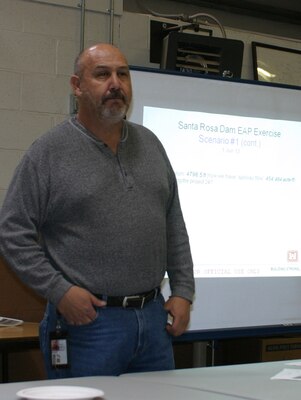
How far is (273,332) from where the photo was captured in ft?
8.83

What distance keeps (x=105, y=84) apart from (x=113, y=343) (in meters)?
0.74

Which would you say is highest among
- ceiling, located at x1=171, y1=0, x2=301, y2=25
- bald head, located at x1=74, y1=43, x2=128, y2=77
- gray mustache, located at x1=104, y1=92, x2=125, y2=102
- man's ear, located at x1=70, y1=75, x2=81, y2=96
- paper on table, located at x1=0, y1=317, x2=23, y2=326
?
ceiling, located at x1=171, y1=0, x2=301, y2=25

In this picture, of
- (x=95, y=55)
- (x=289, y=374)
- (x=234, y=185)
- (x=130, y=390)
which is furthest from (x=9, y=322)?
(x=130, y=390)

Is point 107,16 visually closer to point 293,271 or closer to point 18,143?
point 18,143

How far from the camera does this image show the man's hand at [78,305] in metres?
1.68

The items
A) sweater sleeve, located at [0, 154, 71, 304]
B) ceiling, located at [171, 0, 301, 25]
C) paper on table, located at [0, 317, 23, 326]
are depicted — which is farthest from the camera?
ceiling, located at [171, 0, 301, 25]

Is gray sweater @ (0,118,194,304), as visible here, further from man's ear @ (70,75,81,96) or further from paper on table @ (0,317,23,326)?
paper on table @ (0,317,23,326)

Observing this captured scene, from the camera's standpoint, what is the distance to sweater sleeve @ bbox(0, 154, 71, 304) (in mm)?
1709

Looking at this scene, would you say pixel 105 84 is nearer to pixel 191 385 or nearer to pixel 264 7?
pixel 191 385

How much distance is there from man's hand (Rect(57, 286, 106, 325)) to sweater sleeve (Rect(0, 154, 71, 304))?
0.02 meters

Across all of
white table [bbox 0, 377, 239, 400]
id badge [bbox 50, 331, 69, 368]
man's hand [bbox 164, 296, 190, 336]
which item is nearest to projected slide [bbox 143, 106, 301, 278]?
man's hand [bbox 164, 296, 190, 336]

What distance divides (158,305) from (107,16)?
2399mm

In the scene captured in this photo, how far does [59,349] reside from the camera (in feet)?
5.72

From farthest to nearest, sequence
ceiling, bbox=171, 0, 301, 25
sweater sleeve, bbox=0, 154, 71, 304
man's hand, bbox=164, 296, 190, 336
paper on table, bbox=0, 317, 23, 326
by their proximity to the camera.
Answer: ceiling, bbox=171, 0, 301, 25, paper on table, bbox=0, 317, 23, 326, man's hand, bbox=164, 296, 190, 336, sweater sleeve, bbox=0, 154, 71, 304
